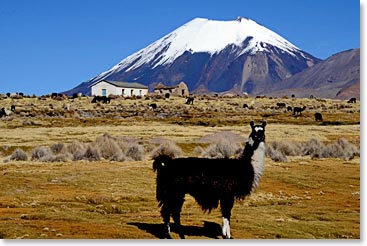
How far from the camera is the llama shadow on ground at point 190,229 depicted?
11.8 m

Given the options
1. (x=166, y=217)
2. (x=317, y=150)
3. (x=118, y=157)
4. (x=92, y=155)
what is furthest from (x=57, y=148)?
(x=166, y=217)

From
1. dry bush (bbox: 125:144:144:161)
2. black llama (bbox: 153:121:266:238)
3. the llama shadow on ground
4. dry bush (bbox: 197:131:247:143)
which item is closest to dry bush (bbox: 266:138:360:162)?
dry bush (bbox: 197:131:247:143)

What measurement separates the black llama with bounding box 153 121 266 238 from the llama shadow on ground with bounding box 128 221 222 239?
0.54m

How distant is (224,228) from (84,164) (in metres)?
14.3

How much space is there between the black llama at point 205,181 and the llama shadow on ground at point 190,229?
54 centimetres

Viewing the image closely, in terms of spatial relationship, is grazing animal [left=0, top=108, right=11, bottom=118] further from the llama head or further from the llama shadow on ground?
the llama head

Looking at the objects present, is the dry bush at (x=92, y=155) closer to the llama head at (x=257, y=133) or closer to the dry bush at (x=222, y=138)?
the dry bush at (x=222, y=138)

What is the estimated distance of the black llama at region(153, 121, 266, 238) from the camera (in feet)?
36.2

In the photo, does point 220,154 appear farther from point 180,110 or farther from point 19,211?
point 180,110

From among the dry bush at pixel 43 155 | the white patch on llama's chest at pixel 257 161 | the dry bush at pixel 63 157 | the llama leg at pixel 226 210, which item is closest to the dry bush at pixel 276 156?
the dry bush at pixel 63 157

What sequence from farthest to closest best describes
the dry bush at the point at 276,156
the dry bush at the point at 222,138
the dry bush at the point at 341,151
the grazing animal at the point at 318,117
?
the grazing animal at the point at 318,117
the dry bush at the point at 222,138
the dry bush at the point at 341,151
the dry bush at the point at 276,156

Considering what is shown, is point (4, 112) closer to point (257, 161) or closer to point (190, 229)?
point (190, 229)

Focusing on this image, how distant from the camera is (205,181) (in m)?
11.0

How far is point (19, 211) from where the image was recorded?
14.8 meters
